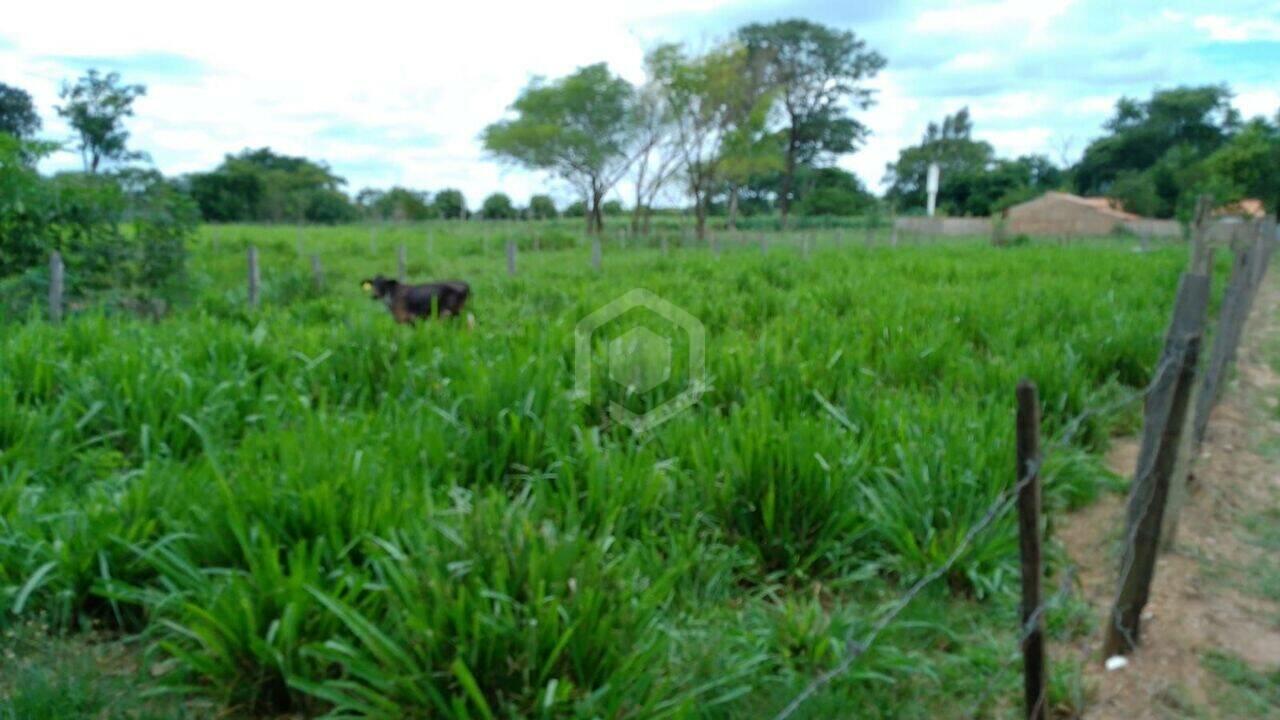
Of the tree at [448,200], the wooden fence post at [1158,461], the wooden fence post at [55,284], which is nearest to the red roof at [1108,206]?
the tree at [448,200]

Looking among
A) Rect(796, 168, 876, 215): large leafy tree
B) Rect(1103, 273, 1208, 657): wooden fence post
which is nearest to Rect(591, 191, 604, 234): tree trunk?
Rect(796, 168, 876, 215): large leafy tree

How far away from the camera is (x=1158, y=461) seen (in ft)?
8.99

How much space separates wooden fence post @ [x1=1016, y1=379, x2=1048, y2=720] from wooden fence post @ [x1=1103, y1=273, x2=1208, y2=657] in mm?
697

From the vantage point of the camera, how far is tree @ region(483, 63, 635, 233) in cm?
3497

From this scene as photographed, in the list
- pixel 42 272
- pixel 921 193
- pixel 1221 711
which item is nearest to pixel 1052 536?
pixel 1221 711

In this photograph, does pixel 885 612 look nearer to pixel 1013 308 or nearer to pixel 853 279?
pixel 1013 308

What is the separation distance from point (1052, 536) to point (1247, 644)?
75 cm

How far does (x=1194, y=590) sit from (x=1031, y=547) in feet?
5.51

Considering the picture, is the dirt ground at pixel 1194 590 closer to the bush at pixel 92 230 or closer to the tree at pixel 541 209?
the bush at pixel 92 230

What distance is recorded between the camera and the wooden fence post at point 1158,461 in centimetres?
271

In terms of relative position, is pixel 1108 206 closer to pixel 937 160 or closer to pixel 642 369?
pixel 937 160

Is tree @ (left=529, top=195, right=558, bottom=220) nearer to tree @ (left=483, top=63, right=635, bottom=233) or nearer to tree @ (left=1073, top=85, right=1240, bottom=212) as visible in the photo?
tree @ (left=483, top=63, right=635, bottom=233)

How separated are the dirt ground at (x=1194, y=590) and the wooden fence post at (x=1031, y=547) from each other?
445 mm

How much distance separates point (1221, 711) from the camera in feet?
8.50
